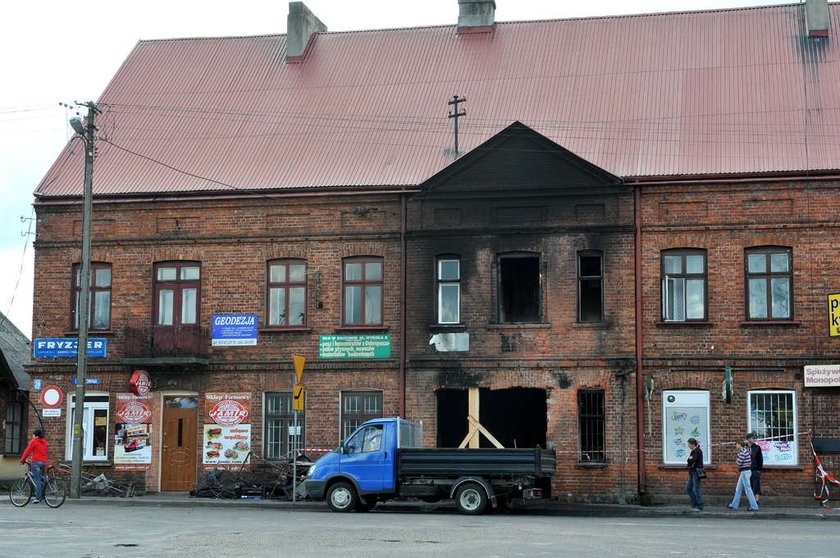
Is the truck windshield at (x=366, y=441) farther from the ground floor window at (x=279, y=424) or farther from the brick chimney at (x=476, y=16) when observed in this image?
the brick chimney at (x=476, y=16)

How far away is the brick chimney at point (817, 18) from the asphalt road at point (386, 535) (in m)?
13.8

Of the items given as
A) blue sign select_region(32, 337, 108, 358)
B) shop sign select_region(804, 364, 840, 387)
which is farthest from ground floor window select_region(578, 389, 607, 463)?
blue sign select_region(32, 337, 108, 358)

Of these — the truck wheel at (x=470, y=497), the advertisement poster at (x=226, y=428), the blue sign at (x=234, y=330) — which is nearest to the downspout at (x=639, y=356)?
the truck wheel at (x=470, y=497)

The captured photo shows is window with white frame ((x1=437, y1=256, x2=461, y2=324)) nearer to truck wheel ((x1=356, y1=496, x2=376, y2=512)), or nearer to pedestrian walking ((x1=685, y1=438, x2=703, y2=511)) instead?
truck wheel ((x1=356, y1=496, x2=376, y2=512))

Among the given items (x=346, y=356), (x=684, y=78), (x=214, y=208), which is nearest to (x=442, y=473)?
(x=346, y=356)

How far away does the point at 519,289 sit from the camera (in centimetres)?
3011

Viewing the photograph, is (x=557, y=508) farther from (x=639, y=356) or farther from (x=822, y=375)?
(x=822, y=375)

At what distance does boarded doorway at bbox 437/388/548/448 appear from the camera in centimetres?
3106

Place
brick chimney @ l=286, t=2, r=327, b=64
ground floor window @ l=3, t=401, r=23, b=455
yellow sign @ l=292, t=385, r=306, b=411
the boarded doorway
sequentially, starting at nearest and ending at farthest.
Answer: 1. yellow sign @ l=292, t=385, r=306, b=411
2. the boarded doorway
3. brick chimney @ l=286, t=2, r=327, b=64
4. ground floor window @ l=3, t=401, r=23, b=455

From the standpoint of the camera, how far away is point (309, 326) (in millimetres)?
30672

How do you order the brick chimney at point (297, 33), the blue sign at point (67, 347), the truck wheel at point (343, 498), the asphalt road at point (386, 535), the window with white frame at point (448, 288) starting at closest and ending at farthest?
the asphalt road at point (386, 535) → the truck wheel at point (343, 498) → the window with white frame at point (448, 288) → the blue sign at point (67, 347) → the brick chimney at point (297, 33)

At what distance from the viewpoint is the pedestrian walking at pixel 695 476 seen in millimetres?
26161

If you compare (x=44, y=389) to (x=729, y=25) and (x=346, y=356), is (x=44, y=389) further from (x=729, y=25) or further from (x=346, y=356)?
(x=729, y=25)

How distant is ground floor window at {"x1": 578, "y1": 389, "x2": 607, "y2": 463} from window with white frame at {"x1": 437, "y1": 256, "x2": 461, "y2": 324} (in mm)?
3691
